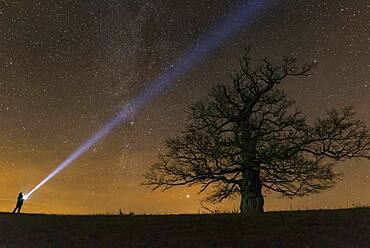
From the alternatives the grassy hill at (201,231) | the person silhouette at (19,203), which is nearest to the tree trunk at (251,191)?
the grassy hill at (201,231)

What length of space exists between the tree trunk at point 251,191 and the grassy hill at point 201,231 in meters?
7.94

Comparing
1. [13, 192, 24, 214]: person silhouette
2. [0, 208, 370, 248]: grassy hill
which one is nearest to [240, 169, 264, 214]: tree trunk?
[0, 208, 370, 248]: grassy hill

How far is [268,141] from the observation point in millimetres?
26766

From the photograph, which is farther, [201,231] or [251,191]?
[251,191]

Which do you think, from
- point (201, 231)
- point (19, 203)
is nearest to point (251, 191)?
point (201, 231)

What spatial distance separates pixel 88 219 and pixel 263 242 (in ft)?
31.2

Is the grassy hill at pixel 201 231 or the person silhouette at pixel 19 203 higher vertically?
the person silhouette at pixel 19 203

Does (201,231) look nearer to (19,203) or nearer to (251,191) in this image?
(251,191)

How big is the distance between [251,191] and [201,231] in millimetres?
11826

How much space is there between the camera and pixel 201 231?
51.2ft

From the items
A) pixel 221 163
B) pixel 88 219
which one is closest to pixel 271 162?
pixel 221 163

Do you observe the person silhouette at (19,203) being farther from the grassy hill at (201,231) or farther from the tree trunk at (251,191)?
the tree trunk at (251,191)

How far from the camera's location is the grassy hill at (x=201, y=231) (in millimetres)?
13719

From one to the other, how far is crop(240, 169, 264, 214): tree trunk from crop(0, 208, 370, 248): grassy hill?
7.94 m
